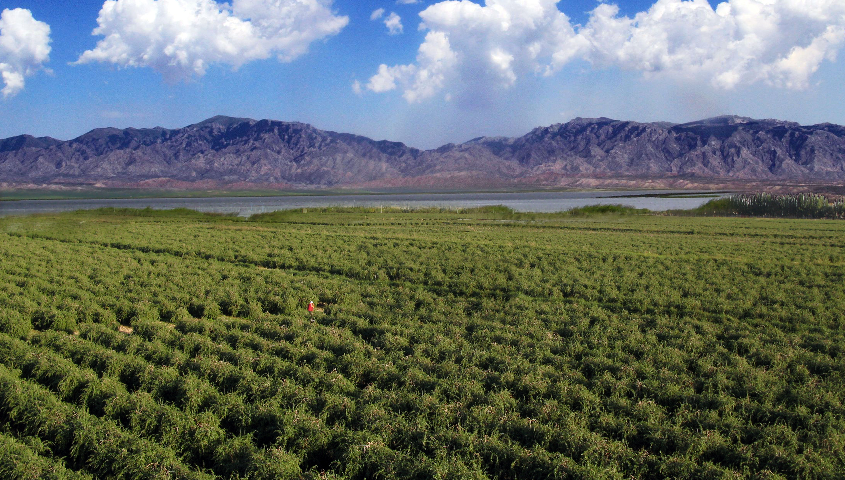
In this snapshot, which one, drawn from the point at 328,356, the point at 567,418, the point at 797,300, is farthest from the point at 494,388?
the point at 797,300

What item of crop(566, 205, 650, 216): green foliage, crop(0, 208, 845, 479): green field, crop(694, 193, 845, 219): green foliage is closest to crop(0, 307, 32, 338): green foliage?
crop(0, 208, 845, 479): green field

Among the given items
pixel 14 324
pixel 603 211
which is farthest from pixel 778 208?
pixel 14 324

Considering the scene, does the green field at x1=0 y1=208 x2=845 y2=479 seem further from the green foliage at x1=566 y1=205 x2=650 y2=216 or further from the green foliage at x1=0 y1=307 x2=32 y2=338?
the green foliage at x1=566 y1=205 x2=650 y2=216

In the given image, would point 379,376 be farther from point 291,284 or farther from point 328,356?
point 291,284

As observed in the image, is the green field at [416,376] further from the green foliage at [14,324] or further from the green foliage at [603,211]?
the green foliage at [603,211]

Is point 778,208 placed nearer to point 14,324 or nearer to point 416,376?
point 416,376

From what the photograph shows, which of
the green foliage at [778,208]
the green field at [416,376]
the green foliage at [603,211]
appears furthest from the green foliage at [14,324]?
the green foliage at [778,208]

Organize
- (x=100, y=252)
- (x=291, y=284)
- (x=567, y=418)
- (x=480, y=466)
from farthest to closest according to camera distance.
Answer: (x=100, y=252), (x=291, y=284), (x=567, y=418), (x=480, y=466)

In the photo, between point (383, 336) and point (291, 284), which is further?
point (291, 284)
